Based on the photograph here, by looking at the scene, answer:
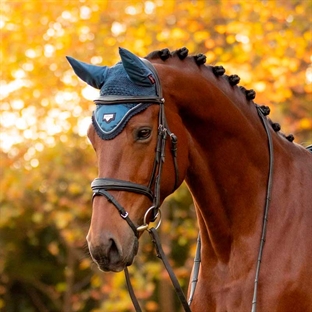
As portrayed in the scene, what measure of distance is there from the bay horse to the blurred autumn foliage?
7273 mm

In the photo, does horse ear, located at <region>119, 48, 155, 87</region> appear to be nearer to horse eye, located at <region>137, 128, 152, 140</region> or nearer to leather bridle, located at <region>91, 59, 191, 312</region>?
leather bridle, located at <region>91, 59, 191, 312</region>

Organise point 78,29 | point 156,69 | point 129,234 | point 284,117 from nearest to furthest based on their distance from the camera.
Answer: point 129,234
point 156,69
point 78,29
point 284,117

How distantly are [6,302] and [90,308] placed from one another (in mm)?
1692

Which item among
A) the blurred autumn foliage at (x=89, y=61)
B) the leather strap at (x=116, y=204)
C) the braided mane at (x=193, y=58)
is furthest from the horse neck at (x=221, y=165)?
the blurred autumn foliage at (x=89, y=61)

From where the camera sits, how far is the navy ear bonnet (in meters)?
3.83

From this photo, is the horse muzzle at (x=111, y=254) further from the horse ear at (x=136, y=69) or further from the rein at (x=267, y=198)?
the horse ear at (x=136, y=69)

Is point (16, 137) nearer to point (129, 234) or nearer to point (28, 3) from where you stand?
point (28, 3)

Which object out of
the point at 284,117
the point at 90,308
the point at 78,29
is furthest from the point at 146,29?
the point at 90,308

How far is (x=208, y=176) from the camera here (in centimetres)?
420

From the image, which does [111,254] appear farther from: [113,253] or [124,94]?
[124,94]

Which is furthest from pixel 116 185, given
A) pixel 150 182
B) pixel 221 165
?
pixel 221 165

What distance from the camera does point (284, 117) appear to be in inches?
587

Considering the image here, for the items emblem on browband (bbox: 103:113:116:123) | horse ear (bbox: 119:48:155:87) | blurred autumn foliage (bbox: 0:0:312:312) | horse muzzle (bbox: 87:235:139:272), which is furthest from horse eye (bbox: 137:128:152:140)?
blurred autumn foliage (bbox: 0:0:312:312)

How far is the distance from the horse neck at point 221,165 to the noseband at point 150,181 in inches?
8.4
